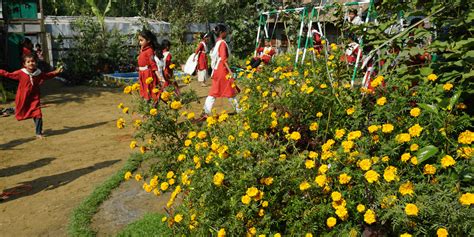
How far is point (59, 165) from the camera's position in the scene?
19.4 feet

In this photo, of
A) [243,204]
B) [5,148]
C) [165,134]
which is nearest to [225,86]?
[5,148]

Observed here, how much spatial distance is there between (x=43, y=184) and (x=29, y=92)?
8.48 feet

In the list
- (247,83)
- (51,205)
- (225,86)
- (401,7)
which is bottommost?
(51,205)

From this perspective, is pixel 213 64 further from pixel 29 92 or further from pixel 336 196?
pixel 336 196

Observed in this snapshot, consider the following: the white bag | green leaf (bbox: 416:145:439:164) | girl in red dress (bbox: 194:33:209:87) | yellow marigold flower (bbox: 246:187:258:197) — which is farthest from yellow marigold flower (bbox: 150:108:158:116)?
girl in red dress (bbox: 194:33:209:87)

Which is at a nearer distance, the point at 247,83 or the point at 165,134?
the point at 165,134

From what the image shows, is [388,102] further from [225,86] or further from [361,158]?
[225,86]

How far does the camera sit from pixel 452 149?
2.50 meters

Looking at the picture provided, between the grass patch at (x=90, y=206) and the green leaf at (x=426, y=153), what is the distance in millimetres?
2898

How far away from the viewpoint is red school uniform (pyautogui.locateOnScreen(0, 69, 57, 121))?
7195mm

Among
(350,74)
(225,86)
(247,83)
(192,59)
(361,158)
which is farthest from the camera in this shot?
(192,59)

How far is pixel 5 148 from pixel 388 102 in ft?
19.6

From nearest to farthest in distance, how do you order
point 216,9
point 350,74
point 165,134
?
point 165,134 → point 350,74 → point 216,9

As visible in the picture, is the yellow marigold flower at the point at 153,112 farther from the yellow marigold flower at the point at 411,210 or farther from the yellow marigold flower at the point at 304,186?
the yellow marigold flower at the point at 411,210
